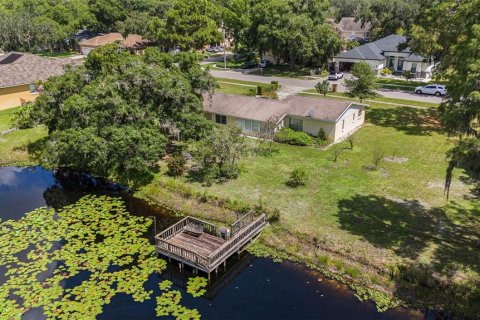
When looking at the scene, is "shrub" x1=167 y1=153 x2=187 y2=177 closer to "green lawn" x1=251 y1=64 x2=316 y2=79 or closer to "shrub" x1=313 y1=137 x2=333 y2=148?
"shrub" x1=313 y1=137 x2=333 y2=148

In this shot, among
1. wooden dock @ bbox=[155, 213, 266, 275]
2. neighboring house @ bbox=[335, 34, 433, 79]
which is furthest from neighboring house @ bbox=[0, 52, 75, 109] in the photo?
neighboring house @ bbox=[335, 34, 433, 79]

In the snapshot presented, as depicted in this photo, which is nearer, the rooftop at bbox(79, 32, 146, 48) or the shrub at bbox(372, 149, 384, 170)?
the shrub at bbox(372, 149, 384, 170)

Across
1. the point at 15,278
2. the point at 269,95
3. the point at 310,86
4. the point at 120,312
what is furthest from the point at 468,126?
A: the point at 310,86

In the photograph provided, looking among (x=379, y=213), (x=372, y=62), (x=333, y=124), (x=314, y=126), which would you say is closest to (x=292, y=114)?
(x=314, y=126)

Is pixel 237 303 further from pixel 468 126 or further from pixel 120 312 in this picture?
pixel 468 126

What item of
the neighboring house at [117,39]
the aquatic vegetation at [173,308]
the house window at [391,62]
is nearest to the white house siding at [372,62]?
the house window at [391,62]

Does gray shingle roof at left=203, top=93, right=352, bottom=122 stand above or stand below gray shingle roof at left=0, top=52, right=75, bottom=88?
below
